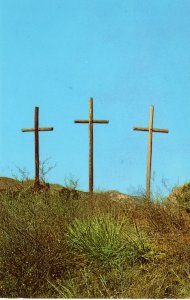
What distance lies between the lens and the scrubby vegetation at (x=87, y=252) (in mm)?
8078

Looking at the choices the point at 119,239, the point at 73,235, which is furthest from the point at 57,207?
the point at 119,239

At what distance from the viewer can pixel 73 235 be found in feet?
31.8

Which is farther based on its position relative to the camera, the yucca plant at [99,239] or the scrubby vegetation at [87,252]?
the yucca plant at [99,239]

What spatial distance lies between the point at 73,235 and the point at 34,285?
138 centimetres

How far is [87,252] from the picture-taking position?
31.0 feet

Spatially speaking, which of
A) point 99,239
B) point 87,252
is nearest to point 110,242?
point 99,239

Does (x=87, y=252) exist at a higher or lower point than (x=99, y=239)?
lower

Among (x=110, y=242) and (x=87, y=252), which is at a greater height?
(x=110, y=242)

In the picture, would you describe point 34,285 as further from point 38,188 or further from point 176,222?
point 38,188

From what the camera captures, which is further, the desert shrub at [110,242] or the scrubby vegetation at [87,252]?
the desert shrub at [110,242]

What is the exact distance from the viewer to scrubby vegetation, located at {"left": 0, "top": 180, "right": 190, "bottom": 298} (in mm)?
8078

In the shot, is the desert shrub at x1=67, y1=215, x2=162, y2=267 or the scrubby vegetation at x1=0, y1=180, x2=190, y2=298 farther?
the desert shrub at x1=67, y1=215, x2=162, y2=267

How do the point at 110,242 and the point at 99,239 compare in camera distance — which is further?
the point at 99,239

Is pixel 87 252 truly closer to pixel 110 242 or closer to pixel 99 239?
pixel 99 239
